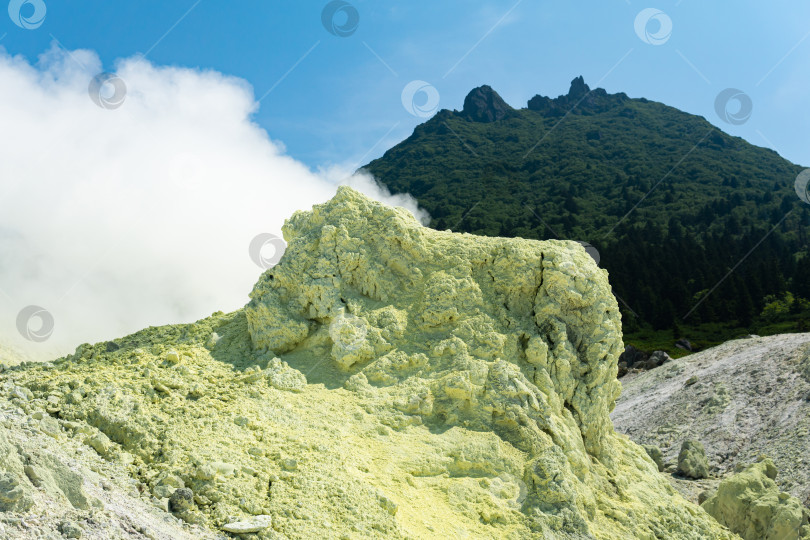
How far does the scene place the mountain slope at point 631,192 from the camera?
7556 centimetres

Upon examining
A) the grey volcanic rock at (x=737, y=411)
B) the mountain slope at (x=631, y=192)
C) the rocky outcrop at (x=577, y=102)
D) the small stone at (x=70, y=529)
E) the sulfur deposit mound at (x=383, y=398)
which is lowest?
the small stone at (x=70, y=529)

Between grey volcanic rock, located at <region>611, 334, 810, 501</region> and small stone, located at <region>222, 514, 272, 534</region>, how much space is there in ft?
56.5

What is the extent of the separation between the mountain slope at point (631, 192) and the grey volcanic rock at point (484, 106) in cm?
25

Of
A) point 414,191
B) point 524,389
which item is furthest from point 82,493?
point 414,191

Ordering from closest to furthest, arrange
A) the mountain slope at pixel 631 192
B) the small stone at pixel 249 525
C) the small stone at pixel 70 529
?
the small stone at pixel 70 529 < the small stone at pixel 249 525 < the mountain slope at pixel 631 192

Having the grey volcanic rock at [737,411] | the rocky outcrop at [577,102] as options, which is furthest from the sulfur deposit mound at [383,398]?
the rocky outcrop at [577,102]

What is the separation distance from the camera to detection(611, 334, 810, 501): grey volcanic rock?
2550 cm

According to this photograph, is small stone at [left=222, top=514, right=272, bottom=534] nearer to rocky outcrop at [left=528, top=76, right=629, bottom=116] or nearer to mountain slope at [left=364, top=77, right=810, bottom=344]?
mountain slope at [left=364, top=77, right=810, bottom=344]

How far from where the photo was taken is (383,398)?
10430mm

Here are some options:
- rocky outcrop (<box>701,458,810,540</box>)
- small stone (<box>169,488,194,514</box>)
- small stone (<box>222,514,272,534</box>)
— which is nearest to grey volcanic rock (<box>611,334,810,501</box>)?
rocky outcrop (<box>701,458,810,540</box>)

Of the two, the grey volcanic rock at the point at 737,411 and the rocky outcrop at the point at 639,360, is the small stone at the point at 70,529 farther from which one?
the rocky outcrop at the point at 639,360

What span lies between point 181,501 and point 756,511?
14748 mm

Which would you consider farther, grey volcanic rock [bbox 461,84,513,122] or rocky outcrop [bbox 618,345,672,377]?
grey volcanic rock [bbox 461,84,513,122]

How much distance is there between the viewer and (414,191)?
13288cm
